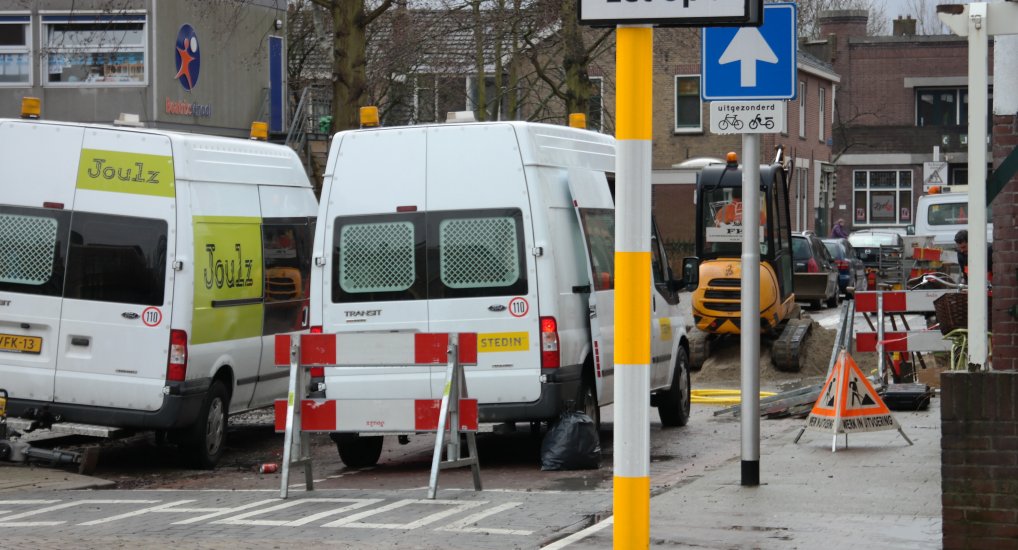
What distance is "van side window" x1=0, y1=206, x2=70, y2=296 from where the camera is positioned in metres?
12.1

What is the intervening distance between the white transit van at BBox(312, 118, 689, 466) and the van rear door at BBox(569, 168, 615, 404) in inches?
4.0

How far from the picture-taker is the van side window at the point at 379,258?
11875 millimetres

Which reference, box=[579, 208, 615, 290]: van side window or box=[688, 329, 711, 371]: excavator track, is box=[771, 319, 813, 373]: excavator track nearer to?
box=[688, 329, 711, 371]: excavator track

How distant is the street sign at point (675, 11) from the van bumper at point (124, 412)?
734cm

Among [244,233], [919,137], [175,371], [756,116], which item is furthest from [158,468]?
[919,137]

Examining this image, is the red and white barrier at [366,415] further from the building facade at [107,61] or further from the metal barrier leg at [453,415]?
the building facade at [107,61]

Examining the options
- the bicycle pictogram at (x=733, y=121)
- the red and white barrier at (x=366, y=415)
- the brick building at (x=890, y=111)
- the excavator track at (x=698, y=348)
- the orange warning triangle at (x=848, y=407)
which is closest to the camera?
the bicycle pictogram at (x=733, y=121)

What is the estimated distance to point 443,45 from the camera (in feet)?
109

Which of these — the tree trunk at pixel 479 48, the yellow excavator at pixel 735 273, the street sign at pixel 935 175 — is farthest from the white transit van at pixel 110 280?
the street sign at pixel 935 175

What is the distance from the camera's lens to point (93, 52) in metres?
32.9

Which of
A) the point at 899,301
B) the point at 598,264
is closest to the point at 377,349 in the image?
the point at 598,264

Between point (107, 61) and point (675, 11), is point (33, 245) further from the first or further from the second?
point (107, 61)

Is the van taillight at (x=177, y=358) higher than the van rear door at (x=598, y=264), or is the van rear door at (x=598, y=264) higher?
the van rear door at (x=598, y=264)

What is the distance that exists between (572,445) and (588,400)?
82cm
